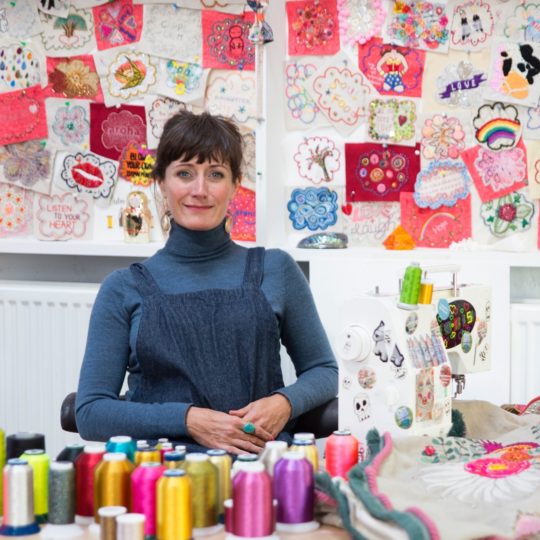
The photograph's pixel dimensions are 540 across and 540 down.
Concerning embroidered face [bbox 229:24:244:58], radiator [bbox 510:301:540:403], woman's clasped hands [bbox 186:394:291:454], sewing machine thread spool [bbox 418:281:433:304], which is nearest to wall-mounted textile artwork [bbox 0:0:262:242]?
embroidered face [bbox 229:24:244:58]

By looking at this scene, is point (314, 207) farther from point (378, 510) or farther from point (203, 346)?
point (378, 510)

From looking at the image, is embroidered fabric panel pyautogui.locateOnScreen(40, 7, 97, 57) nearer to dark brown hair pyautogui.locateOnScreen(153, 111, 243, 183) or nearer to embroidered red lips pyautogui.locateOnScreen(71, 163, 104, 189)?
embroidered red lips pyautogui.locateOnScreen(71, 163, 104, 189)

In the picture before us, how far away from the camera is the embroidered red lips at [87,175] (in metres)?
3.32

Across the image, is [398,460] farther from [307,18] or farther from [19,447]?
[307,18]

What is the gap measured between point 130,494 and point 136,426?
0.62 meters

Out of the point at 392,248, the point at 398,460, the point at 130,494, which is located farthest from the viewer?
the point at 392,248

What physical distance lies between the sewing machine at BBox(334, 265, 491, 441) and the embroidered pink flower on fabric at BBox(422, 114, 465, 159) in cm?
141

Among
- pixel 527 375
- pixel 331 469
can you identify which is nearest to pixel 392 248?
pixel 527 375

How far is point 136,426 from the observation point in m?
1.89

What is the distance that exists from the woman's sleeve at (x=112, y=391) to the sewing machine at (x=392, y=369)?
452 millimetres

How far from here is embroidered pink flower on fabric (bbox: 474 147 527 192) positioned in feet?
9.53

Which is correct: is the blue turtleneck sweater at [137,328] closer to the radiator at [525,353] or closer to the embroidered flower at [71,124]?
the radiator at [525,353]

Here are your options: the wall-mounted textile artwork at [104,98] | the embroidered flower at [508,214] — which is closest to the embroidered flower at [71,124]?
the wall-mounted textile artwork at [104,98]

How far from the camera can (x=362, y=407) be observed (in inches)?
61.4
